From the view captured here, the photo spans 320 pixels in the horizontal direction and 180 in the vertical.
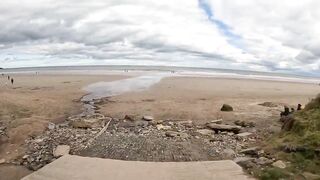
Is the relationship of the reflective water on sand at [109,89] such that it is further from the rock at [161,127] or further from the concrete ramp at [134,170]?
the concrete ramp at [134,170]

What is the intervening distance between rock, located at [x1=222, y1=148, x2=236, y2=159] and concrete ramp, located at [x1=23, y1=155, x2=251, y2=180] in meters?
1.46

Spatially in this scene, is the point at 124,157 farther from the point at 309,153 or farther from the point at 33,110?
the point at 33,110

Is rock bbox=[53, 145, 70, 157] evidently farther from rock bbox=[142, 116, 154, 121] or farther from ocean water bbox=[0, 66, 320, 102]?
ocean water bbox=[0, 66, 320, 102]

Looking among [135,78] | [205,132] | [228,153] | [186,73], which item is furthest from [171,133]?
[186,73]

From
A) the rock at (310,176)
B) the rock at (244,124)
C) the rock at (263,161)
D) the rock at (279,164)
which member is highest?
the rock at (244,124)

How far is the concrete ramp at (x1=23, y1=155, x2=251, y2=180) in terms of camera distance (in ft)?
41.8

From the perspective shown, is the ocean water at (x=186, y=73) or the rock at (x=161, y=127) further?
the ocean water at (x=186, y=73)

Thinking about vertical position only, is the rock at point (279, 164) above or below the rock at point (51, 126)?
above

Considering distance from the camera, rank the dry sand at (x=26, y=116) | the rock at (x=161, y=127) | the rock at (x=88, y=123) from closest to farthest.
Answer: the dry sand at (x=26, y=116), the rock at (x=161, y=127), the rock at (x=88, y=123)

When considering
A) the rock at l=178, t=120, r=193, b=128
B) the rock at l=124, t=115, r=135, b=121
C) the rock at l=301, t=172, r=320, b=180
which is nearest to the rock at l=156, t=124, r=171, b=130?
the rock at l=178, t=120, r=193, b=128

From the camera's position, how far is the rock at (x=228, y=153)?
52.0 feet

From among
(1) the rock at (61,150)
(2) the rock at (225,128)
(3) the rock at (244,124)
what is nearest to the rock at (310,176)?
(2) the rock at (225,128)

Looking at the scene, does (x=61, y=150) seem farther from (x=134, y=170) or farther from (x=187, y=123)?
(x=187, y=123)

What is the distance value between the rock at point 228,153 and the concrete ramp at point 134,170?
1461 mm
